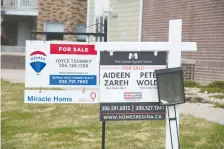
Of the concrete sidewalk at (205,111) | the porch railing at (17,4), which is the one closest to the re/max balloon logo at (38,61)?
the concrete sidewalk at (205,111)

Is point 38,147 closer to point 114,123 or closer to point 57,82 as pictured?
point 57,82

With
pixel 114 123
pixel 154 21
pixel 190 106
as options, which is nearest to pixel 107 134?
pixel 114 123

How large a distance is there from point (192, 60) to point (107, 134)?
10.4m

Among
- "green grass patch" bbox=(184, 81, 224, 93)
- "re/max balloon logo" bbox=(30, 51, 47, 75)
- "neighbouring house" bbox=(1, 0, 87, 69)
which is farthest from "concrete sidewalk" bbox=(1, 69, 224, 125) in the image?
"neighbouring house" bbox=(1, 0, 87, 69)

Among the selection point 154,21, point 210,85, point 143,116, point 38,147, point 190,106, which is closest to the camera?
point 143,116

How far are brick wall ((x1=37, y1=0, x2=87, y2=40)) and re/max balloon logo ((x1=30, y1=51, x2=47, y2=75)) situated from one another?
24.5 meters

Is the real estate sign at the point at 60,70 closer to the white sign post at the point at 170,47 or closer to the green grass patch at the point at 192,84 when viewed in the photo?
the white sign post at the point at 170,47

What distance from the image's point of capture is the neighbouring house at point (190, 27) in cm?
1717

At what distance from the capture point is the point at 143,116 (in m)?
5.88

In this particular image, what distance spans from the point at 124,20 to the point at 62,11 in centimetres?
808

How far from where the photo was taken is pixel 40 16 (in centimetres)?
3192

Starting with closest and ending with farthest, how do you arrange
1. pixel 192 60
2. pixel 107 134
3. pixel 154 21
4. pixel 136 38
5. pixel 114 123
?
1. pixel 107 134
2. pixel 114 123
3. pixel 192 60
4. pixel 154 21
5. pixel 136 38

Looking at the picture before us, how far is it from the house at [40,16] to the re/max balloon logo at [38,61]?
2138 centimetres

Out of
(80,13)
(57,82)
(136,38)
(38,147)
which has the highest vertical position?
(80,13)
